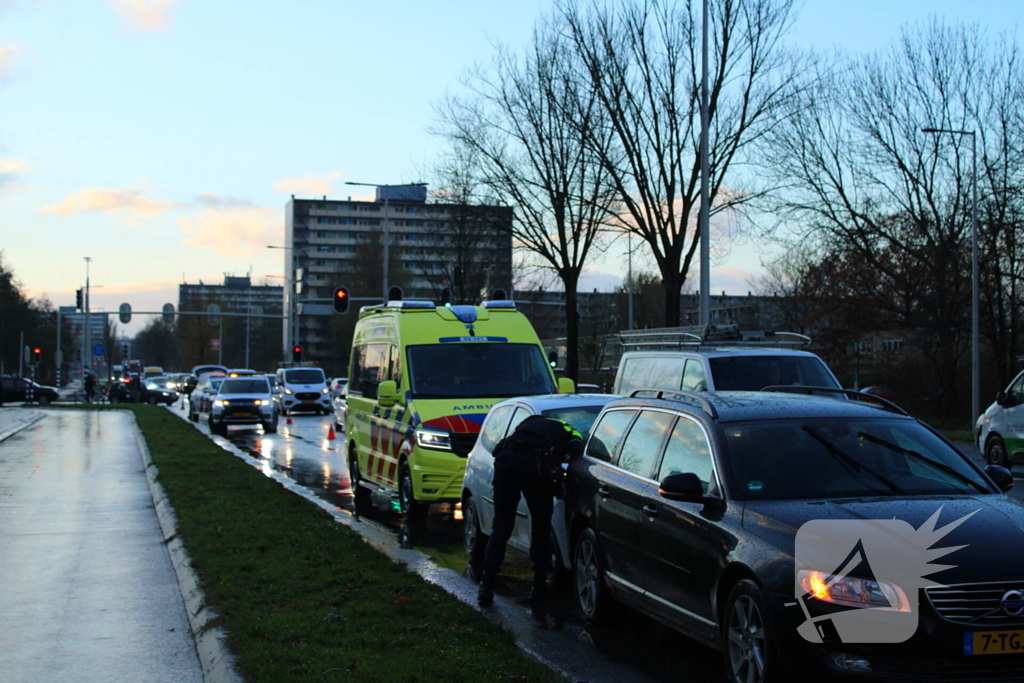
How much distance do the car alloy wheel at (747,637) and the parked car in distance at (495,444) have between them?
12.3ft

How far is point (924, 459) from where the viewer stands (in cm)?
634

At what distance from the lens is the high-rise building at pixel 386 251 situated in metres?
35.0

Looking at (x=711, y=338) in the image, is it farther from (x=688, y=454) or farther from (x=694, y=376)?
(x=688, y=454)

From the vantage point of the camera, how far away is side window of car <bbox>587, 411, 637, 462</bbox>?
7.72m

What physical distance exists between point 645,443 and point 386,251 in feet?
131

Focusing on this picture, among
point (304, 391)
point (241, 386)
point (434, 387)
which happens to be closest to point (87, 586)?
point (434, 387)

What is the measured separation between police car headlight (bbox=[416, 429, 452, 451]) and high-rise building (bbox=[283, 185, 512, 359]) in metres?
10.00

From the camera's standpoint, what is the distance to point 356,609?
24.9ft

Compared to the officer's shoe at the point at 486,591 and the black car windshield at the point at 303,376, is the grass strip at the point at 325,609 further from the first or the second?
the black car windshield at the point at 303,376

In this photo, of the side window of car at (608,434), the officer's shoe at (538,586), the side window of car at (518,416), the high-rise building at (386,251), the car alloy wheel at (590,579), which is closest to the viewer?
the car alloy wheel at (590,579)

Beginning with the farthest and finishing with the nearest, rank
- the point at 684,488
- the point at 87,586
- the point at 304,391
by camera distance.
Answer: the point at 304,391 < the point at 87,586 < the point at 684,488

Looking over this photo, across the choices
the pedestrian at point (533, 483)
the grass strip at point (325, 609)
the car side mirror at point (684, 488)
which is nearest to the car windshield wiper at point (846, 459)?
the car side mirror at point (684, 488)

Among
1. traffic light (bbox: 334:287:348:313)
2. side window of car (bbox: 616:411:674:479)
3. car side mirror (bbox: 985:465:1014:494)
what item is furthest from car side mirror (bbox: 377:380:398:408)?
traffic light (bbox: 334:287:348:313)

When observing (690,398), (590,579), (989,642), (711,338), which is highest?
(711,338)
